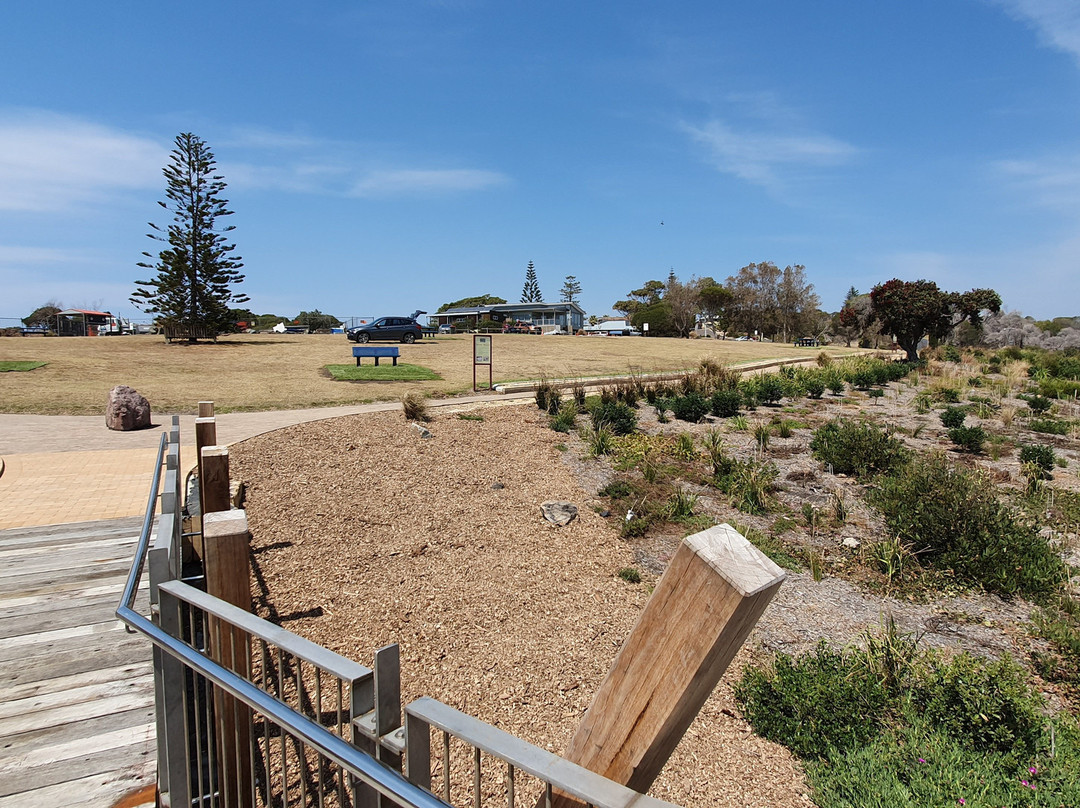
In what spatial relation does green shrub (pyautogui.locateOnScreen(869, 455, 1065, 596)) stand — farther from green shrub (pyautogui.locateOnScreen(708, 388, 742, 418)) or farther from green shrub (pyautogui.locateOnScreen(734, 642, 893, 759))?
green shrub (pyautogui.locateOnScreen(708, 388, 742, 418))

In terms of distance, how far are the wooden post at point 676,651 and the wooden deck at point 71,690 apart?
7.67 feet

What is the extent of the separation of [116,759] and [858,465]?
8.26m

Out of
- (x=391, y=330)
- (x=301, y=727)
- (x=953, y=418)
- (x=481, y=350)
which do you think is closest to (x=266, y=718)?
(x=301, y=727)

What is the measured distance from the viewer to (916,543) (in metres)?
6.06

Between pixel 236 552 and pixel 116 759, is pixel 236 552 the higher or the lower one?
the higher one

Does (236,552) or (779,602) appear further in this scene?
(779,602)

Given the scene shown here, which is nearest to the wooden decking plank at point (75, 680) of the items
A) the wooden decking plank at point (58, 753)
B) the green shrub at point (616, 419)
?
the wooden decking plank at point (58, 753)

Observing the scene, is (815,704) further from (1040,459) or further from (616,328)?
(616,328)

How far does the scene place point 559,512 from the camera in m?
6.82

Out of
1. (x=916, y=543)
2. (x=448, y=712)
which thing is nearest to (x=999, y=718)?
(x=916, y=543)

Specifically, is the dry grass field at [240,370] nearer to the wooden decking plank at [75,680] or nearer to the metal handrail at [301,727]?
the wooden decking plank at [75,680]

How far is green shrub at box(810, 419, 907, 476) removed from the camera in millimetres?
8406

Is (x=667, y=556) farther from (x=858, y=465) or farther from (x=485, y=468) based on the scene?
(x=858, y=465)

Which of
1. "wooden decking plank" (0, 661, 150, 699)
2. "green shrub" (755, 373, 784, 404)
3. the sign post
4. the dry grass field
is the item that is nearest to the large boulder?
the dry grass field
